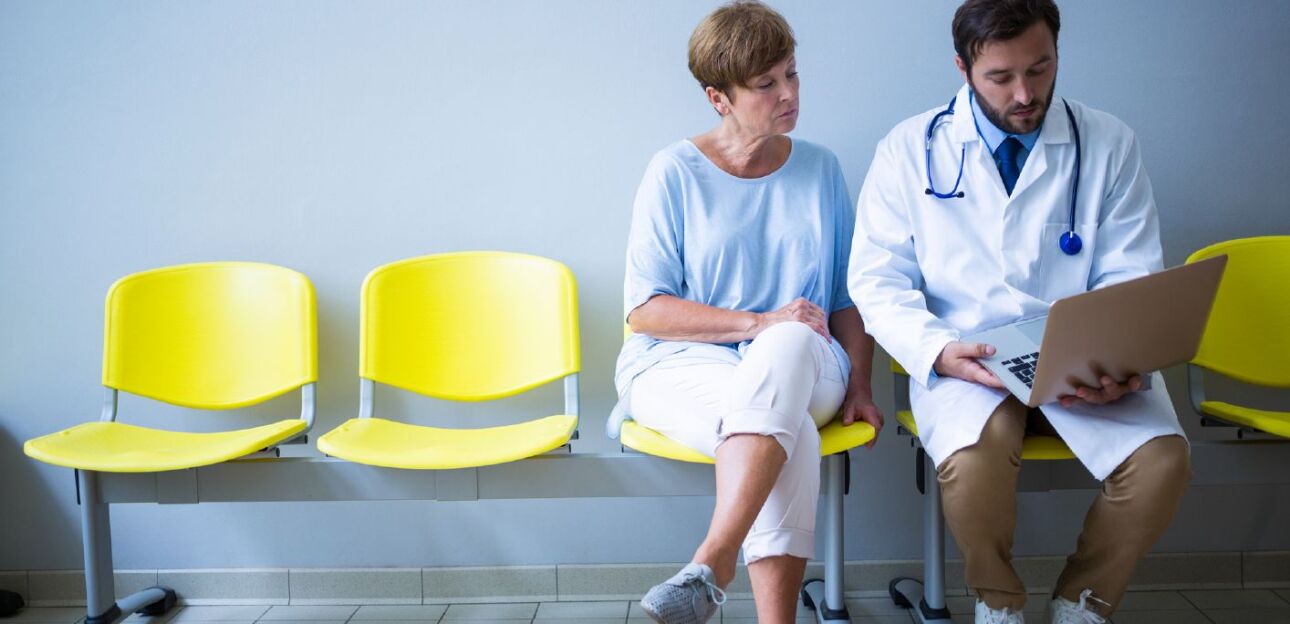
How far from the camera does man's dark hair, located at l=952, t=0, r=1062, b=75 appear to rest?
6.22 ft

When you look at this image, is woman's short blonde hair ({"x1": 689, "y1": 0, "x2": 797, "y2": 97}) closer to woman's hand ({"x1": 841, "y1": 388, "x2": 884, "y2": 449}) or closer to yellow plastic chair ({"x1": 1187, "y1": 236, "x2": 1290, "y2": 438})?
woman's hand ({"x1": 841, "y1": 388, "x2": 884, "y2": 449})

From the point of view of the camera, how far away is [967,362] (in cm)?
190

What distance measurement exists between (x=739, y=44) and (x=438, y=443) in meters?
1.03

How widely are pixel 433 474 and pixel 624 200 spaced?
2.76 ft

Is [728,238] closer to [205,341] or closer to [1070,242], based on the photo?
[1070,242]

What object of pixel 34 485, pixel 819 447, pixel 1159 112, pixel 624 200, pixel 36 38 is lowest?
pixel 34 485

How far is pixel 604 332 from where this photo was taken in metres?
2.58

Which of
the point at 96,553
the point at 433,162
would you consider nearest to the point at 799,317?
the point at 433,162

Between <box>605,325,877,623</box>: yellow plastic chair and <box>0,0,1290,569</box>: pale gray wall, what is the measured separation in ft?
1.53

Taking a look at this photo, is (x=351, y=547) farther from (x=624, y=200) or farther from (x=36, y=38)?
(x=36, y=38)

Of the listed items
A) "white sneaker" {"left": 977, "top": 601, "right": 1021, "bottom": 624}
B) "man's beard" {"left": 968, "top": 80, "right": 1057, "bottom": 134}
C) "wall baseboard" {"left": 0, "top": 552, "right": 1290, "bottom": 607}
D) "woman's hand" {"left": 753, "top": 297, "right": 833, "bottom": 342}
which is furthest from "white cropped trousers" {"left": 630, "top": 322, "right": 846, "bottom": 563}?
"wall baseboard" {"left": 0, "top": 552, "right": 1290, "bottom": 607}

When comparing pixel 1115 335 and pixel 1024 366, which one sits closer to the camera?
pixel 1115 335

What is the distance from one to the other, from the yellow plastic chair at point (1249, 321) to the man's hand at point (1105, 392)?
1.97 feet

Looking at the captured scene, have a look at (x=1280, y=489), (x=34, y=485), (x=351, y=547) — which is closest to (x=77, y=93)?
(x=34, y=485)
